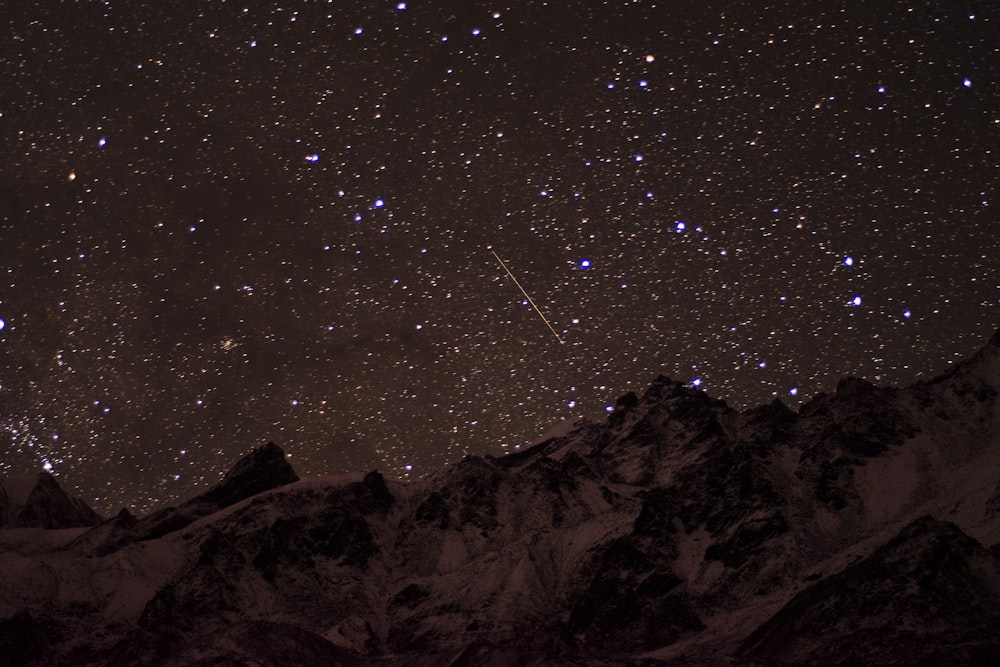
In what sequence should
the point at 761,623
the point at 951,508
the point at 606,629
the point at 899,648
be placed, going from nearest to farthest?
the point at 899,648 < the point at 761,623 < the point at 951,508 < the point at 606,629

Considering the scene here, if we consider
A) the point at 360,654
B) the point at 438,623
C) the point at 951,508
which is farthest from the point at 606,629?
the point at 951,508

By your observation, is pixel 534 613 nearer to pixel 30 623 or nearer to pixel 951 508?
pixel 951 508

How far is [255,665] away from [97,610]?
40.6 meters

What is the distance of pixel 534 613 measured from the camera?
618 ft

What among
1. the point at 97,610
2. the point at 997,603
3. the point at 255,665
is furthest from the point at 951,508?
the point at 97,610

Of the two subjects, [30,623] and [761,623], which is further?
[30,623]

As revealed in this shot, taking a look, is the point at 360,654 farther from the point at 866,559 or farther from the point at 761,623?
the point at 866,559

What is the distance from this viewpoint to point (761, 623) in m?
169

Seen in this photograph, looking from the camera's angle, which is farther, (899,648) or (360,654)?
(360,654)

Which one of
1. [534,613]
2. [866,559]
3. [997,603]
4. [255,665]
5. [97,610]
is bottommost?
[997,603]

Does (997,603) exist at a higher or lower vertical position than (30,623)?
lower

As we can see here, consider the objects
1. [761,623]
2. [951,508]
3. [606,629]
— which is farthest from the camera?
[606,629]

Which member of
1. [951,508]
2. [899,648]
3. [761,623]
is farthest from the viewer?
[951,508]

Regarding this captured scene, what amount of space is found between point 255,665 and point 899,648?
3195 inches
